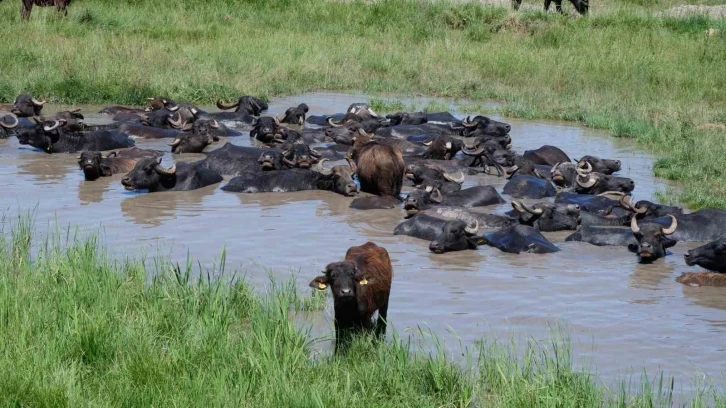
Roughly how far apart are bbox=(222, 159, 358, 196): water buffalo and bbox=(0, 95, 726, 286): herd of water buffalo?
0.5 inches

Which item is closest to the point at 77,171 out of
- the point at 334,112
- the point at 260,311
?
the point at 334,112

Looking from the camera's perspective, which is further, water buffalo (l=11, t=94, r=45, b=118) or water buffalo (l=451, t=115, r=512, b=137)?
water buffalo (l=11, t=94, r=45, b=118)

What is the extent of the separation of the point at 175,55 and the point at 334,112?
3.95 m

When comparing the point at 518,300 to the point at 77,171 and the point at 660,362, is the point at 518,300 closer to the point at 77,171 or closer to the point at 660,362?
the point at 660,362

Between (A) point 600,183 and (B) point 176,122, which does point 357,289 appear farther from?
(B) point 176,122

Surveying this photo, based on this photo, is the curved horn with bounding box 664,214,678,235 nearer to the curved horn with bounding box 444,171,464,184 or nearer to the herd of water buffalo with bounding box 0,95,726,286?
the herd of water buffalo with bounding box 0,95,726,286

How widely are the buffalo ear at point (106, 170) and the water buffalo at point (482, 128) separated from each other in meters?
5.18

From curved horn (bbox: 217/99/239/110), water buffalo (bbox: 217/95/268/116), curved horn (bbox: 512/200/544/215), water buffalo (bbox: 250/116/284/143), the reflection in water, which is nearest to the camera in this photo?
curved horn (bbox: 512/200/544/215)

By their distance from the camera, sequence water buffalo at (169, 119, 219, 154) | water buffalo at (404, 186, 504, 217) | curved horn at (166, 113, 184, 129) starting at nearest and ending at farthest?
water buffalo at (404, 186, 504, 217) → water buffalo at (169, 119, 219, 154) → curved horn at (166, 113, 184, 129)

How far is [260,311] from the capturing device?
5.75 m

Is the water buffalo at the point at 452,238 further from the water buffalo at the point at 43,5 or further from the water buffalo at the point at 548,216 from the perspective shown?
the water buffalo at the point at 43,5

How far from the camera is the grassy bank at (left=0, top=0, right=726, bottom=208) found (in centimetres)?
1653

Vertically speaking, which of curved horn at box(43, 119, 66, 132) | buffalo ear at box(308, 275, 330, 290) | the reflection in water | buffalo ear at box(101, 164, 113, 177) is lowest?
the reflection in water

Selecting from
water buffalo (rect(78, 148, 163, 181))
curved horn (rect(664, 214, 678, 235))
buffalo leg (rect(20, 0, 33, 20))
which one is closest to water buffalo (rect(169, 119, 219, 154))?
water buffalo (rect(78, 148, 163, 181))
